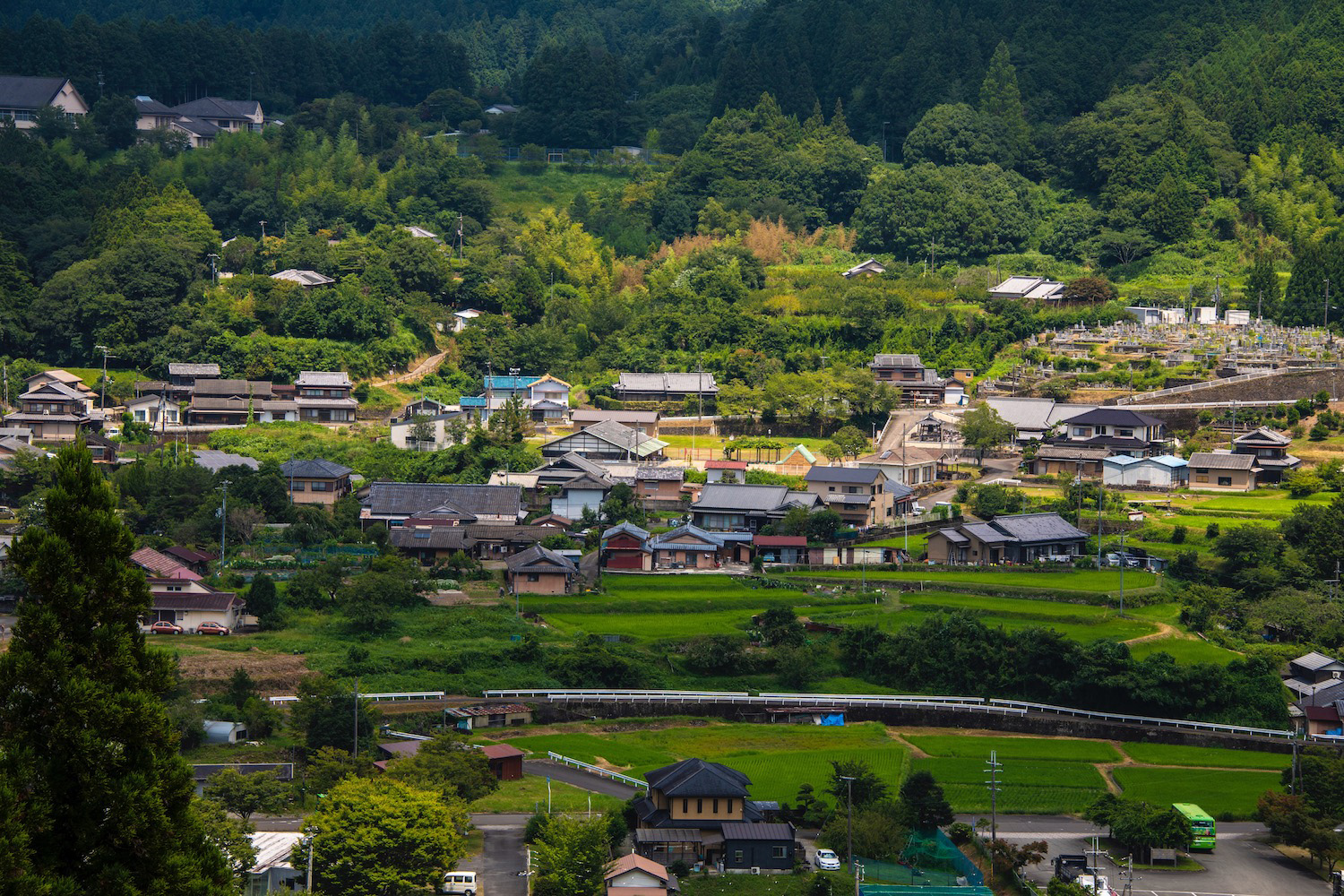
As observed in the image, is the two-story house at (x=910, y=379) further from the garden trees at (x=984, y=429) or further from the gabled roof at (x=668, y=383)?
the gabled roof at (x=668, y=383)

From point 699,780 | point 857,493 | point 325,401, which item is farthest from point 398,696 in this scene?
point 325,401

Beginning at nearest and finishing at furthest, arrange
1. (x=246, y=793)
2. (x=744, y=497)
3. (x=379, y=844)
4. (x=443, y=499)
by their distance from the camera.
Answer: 1. (x=379, y=844)
2. (x=246, y=793)
3. (x=744, y=497)
4. (x=443, y=499)

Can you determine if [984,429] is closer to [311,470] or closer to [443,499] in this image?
[443,499]

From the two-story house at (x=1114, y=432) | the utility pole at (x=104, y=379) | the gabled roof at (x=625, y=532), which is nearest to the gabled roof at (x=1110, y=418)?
the two-story house at (x=1114, y=432)

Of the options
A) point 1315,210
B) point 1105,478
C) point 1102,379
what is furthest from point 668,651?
point 1315,210

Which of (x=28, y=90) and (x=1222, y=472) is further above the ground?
(x=28, y=90)

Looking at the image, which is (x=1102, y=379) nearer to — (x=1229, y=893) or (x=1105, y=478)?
(x=1105, y=478)
